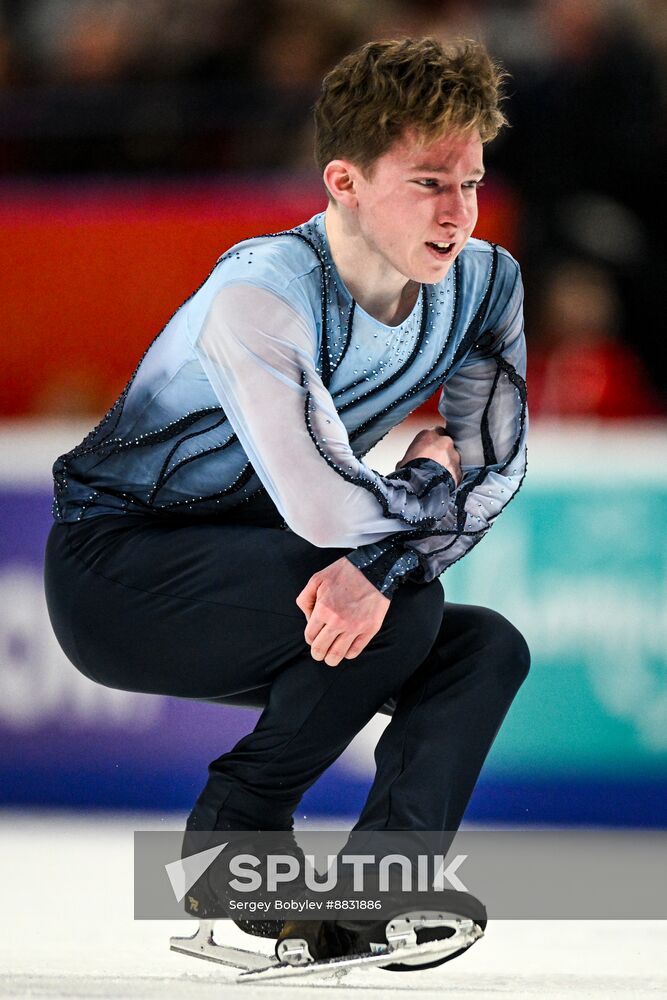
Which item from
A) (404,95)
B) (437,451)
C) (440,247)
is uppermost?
(404,95)

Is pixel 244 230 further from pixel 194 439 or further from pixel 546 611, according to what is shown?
pixel 194 439

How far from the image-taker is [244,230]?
4.32m

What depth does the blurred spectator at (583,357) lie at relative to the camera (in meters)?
4.04

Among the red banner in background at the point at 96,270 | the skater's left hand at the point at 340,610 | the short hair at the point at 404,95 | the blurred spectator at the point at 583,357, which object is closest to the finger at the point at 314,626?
the skater's left hand at the point at 340,610

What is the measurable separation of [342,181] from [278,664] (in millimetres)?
681

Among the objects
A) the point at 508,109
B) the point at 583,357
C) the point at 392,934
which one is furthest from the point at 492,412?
the point at 508,109

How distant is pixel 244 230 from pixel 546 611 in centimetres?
152

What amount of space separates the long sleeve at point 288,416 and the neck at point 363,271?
0.13 m

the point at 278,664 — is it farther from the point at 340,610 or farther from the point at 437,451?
the point at 437,451

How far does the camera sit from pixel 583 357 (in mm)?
4090

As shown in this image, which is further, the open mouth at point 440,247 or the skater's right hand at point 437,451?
the skater's right hand at point 437,451

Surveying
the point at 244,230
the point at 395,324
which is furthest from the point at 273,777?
the point at 244,230

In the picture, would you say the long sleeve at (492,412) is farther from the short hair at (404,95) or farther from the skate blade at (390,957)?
the skate blade at (390,957)

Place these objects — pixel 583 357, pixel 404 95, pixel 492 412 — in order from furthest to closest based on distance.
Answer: pixel 583 357 < pixel 492 412 < pixel 404 95
